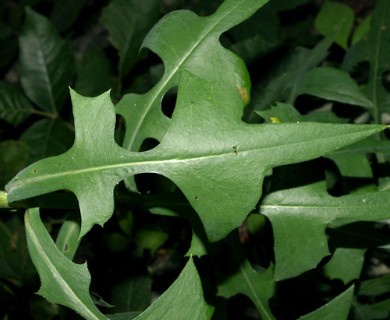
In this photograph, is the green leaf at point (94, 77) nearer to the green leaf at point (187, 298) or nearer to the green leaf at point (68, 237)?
the green leaf at point (68, 237)

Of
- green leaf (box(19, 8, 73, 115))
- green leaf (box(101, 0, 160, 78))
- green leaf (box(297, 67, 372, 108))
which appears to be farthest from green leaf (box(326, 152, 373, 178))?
green leaf (box(19, 8, 73, 115))

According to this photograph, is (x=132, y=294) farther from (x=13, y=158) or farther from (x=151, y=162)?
(x=151, y=162)

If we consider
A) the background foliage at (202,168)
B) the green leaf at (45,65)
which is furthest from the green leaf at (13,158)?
the green leaf at (45,65)

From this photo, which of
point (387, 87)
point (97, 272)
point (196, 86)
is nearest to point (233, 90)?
point (196, 86)

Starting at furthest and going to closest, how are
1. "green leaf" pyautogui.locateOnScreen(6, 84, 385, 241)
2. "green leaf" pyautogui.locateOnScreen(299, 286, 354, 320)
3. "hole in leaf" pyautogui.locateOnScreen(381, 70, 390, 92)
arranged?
"hole in leaf" pyautogui.locateOnScreen(381, 70, 390, 92)
"green leaf" pyautogui.locateOnScreen(299, 286, 354, 320)
"green leaf" pyautogui.locateOnScreen(6, 84, 385, 241)

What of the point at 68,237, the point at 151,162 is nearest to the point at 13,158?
the point at 68,237

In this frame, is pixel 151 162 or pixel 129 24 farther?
pixel 129 24

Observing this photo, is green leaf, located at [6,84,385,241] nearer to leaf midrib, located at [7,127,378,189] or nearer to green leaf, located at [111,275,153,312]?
leaf midrib, located at [7,127,378,189]
